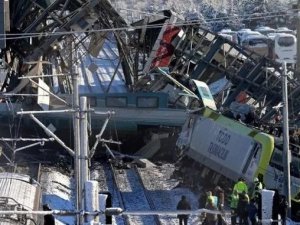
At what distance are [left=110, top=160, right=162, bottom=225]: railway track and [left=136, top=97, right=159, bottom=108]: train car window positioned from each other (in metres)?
2.67

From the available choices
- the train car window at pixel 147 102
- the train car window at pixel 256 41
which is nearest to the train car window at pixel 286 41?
the train car window at pixel 147 102

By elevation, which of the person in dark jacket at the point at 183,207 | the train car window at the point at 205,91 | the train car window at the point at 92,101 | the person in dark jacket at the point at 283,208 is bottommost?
the person in dark jacket at the point at 183,207

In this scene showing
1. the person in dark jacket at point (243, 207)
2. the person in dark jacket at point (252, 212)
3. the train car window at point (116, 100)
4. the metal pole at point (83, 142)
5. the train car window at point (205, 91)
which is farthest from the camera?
the train car window at point (116, 100)

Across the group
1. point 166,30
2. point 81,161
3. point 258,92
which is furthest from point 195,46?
point 81,161

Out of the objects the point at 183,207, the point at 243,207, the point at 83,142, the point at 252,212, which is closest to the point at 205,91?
the point at 183,207

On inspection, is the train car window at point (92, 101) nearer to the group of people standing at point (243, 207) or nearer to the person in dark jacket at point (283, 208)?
the group of people standing at point (243, 207)

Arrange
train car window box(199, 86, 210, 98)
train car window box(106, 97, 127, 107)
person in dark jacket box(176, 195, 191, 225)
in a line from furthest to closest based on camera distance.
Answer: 1. train car window box(106, 97, 127, 107)
2. train car window box(199, 86, 210, 98)
3. person in dark jacket box(176, 195, 191, 225)

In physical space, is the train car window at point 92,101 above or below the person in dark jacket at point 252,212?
above

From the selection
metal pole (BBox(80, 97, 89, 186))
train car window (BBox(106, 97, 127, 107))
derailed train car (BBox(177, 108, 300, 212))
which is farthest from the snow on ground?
metal pole (BBox(80, 97, 89, 186))

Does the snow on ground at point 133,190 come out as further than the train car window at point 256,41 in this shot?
No

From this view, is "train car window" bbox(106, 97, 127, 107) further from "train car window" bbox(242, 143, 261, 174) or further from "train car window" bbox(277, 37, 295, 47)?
"train car window" bbox(277, 37, 295, 47)

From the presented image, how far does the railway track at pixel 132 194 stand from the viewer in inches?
784

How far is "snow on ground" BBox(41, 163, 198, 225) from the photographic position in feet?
65.7

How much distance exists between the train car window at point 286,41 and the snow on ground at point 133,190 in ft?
15.9
